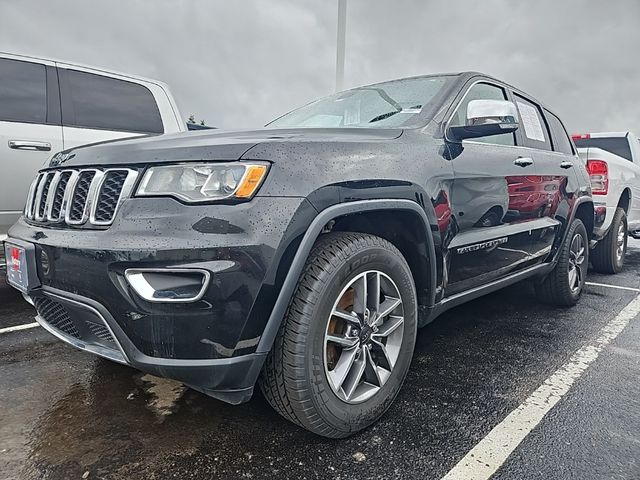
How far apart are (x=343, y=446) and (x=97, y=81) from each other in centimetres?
419

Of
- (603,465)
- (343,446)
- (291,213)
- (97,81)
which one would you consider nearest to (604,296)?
(603,465)

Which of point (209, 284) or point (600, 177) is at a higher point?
point (600, 177)

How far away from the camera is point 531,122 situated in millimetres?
3639

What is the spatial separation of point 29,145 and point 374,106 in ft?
9.79

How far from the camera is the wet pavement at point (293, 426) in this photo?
1788mm

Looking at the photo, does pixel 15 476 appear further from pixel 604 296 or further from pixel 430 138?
pixel 604 296

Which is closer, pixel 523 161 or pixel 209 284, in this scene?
pixel 209 284

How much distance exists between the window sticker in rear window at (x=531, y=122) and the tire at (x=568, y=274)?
2.86 ft

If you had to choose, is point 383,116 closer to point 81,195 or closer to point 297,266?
point 297,266

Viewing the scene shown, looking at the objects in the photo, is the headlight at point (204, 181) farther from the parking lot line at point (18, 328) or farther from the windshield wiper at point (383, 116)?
the parking lot line at point (18, 328)

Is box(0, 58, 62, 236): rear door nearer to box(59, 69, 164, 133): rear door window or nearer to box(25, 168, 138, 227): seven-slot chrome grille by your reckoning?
box(59, 69, 164, 133): rear door window

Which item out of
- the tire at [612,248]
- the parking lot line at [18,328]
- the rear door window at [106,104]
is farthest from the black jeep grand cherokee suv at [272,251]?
the tire at [612,248]

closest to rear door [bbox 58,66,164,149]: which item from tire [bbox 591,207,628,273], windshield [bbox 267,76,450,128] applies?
windshield [bbox 267,76,450,128]

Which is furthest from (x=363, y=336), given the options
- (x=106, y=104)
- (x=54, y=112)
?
(x=106, y=104)
